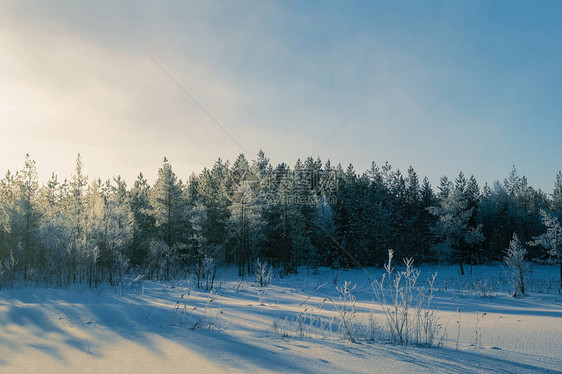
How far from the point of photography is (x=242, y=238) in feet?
122

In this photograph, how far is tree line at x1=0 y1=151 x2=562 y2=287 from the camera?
2509cm

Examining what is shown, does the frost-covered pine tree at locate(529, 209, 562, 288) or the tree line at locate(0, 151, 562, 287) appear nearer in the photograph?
the tree line at locate(0, 151, 562, 287)

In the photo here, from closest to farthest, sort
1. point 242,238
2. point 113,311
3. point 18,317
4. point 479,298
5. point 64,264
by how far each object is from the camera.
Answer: point 18,317 < point 113,311 < point 479,298 < point 64,264 < point 242,238

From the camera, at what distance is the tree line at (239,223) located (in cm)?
2509

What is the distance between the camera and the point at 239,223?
119 ft

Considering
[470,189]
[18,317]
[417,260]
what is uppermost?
[470,189]

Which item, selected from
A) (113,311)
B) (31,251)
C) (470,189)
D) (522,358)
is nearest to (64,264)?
(31,251)

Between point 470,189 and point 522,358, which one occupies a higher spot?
point 470,189

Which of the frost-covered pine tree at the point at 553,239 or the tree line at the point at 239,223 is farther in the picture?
the frost-covered pine tree at the point at 553,239

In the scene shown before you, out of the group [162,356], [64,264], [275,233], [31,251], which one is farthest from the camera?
[275,233]

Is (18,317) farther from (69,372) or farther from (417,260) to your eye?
(417,260)

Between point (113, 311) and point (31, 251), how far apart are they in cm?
2687

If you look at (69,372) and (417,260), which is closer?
(69,372)

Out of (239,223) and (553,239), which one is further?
(239,223)
